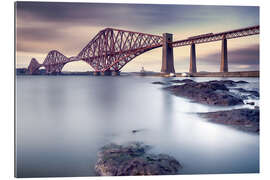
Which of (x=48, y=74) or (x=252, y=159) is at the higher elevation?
(x=48, y=74)

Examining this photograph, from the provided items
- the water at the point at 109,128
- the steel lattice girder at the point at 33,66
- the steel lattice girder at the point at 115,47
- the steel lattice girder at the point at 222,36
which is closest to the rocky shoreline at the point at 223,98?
the water at the point at 109,128

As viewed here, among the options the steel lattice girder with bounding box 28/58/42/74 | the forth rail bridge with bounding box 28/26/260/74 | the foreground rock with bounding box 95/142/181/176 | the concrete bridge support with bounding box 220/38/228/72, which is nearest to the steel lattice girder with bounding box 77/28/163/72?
the forth rail bridge with bounding box 28/26/260/74

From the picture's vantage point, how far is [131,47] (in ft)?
11.0

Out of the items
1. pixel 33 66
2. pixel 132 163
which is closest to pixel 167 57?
pixel 132 163

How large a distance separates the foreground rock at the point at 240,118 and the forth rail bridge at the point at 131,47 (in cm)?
72

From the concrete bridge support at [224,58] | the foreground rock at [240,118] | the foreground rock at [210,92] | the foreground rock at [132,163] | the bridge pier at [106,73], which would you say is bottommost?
the foreground rock at [132,163]

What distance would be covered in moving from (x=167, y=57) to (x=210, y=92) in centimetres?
92

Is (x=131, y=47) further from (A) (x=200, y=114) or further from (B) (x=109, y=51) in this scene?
(A) (x=200, y=114)

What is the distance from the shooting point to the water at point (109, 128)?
261cm

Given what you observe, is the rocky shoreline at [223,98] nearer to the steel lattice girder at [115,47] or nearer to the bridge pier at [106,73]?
the steel lattice girder at [115,47]
